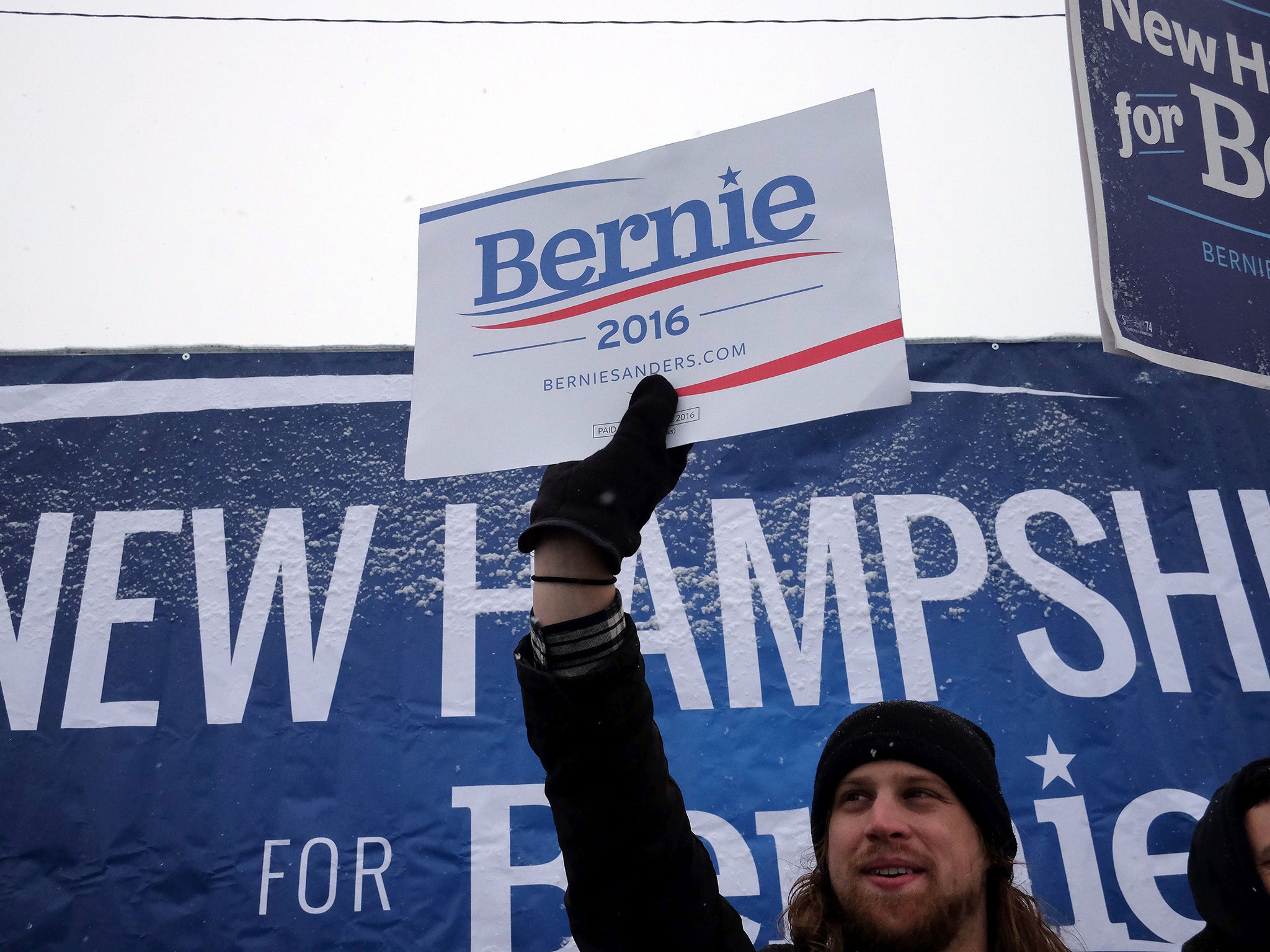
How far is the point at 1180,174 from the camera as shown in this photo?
1.10 metres

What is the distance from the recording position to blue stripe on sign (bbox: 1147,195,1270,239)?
1.08 meters

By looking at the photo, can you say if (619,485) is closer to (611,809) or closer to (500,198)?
(611,809)

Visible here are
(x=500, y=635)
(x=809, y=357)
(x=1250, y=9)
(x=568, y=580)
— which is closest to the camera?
(x=568, y=580)

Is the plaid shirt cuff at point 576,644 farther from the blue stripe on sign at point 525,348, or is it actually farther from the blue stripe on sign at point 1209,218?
the blue stripe on sign at point 1209,218

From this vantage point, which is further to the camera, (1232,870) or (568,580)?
(1232,870)

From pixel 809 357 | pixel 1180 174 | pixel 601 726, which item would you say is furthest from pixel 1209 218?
pixel 601 726

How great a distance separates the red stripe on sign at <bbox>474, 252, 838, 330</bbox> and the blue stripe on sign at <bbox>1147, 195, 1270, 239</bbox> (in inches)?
17.9

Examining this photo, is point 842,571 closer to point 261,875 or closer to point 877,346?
point 877,346

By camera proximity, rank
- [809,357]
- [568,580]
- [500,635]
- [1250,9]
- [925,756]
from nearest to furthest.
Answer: [568,580] → [809,357] → [925,756] → [1250,9] → [500,635]

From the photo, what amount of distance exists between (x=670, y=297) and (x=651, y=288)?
26mm

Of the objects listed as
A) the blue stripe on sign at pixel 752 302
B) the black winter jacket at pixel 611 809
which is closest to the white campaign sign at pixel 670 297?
the blue stripe on sign at pixel 752 302

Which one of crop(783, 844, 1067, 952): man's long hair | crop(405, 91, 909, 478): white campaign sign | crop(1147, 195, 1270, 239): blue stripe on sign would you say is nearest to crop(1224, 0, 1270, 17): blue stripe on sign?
crop(1147, 195, 1270, 239): blue stripe on sign

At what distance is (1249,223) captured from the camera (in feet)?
3.65

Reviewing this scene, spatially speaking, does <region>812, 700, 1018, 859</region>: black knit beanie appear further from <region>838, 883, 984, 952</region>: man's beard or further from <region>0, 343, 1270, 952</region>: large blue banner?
<region>0, 343, 1270, 952</region>: large blue banner
